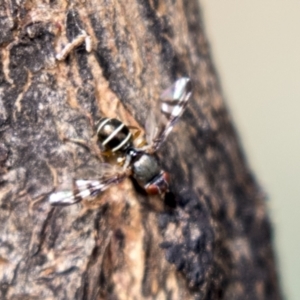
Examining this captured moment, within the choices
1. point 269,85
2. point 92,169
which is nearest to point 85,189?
point 92,169

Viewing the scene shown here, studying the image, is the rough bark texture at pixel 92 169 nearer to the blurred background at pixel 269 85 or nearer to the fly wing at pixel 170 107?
the fly wing at pixel 170 107

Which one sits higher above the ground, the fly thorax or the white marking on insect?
the white marking on insect

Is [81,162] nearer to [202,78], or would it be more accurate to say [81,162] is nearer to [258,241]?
[202,78]

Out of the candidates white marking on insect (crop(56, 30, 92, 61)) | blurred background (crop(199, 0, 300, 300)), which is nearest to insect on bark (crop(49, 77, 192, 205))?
white marking on insect (crop(56, 30, 92, 61))

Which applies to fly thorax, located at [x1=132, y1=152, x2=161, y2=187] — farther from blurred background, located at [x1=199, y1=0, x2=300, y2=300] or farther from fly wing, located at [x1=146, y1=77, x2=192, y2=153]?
blurred background, located at [x1=199, y1=0, x2=300, y2=300]

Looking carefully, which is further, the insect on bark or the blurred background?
the blurred background

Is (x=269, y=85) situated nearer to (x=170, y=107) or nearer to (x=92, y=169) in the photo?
(x=170, y=107)

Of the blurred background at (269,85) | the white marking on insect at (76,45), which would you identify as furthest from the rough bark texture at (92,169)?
the blurred background at (269,85)
